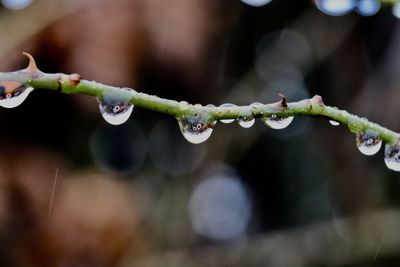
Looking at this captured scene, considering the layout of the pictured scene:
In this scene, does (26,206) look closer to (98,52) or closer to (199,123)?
(98,52)

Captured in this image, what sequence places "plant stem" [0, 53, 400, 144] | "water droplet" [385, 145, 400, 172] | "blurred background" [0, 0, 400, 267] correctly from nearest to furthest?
"plant stem" [0, 53, 400, 144]
"water droplet" [385, 145, 400, 172]
"blurred background" [0, 0, 400, 267]

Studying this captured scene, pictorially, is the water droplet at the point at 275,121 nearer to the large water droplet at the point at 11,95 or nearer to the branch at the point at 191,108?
the branch at the point at 191,108

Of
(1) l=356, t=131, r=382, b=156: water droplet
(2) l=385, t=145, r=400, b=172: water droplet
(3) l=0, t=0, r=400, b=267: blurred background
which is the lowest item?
(2) l=385, t=145, r=400, b=172: water droplet

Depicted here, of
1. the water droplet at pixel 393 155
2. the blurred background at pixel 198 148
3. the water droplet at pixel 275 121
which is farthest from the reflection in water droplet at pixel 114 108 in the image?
the blurred background at pixel 198 148

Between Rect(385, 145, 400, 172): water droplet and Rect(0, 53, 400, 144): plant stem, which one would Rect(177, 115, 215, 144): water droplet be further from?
Rect(385, 145, 400, 172): water droplet

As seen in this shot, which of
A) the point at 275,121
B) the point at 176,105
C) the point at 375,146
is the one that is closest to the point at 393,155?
the point at 375,146

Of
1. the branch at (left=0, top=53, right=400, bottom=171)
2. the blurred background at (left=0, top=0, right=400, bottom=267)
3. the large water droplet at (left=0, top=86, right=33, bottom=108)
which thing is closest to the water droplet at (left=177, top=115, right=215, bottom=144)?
the branch at (left=0, top=53, right=400, bottom=171)

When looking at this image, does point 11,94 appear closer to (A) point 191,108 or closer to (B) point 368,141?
(A) point 191,108
